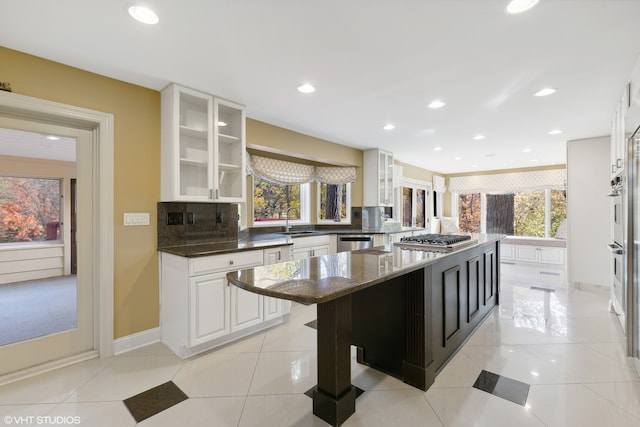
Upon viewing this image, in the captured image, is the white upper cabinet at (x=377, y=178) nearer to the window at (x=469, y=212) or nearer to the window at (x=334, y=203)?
the window at (x=334, y=203)

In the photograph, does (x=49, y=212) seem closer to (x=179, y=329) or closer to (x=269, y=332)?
(x=179, y=329)

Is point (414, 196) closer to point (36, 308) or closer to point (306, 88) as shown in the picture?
point (306, 88)

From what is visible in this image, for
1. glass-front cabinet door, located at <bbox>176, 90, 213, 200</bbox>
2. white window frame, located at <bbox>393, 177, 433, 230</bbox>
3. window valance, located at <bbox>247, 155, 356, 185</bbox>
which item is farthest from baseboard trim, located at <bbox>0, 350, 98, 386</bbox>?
white window frame, located at <bbox>393, 177, 433, 230</bbox>

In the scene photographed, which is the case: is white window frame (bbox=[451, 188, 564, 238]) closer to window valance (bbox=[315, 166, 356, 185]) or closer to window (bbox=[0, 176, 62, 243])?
window valance (bbox=[315, 166, 356, 185])

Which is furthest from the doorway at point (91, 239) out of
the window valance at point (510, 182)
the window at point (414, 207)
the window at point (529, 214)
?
the window at point (529, 214)

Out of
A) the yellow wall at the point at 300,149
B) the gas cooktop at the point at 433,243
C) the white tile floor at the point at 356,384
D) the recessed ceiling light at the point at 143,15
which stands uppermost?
the recessed ceiling light at the point at 143,15

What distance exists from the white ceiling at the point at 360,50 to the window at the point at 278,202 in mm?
1267

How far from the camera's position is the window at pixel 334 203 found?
17.2 feet

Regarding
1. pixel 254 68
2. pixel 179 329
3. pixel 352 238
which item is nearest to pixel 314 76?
pixel 254 68

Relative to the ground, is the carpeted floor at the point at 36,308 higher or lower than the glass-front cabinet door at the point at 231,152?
lower

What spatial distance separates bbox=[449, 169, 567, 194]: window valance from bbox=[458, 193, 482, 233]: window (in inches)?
10.4

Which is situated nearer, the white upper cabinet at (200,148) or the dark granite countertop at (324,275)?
the dark granite countertop at (324,275)

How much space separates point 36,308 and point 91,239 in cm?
61

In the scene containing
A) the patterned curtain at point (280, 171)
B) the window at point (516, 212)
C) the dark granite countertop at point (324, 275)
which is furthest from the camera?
the window at point (516, 212)
